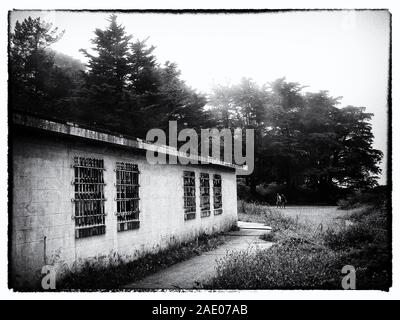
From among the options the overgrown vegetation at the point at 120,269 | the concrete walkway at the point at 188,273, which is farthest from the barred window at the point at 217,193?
the overgrown vegetation at the point at 120,269

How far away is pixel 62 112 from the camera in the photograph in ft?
74.1

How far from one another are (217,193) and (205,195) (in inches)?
60.0

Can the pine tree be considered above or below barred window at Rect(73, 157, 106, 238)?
above

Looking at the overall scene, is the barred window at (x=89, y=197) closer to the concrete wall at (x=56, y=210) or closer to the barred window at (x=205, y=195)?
the concrete wall at (x=56, y=210)

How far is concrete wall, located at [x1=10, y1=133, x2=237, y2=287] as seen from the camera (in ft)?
20.2

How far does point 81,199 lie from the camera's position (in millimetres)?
7426

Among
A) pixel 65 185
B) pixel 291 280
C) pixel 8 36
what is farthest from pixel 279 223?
pixel 8 36

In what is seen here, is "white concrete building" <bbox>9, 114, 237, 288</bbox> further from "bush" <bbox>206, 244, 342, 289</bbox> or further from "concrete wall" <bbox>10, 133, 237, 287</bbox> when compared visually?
"bush" <bbox>206, 244, 342, 289</bbox>

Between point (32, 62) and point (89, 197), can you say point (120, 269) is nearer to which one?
point (89, 197)

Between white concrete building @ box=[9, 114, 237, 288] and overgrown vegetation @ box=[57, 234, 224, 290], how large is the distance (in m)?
0.21

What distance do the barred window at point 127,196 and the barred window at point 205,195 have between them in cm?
474

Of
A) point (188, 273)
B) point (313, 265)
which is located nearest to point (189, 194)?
point (188, 273)

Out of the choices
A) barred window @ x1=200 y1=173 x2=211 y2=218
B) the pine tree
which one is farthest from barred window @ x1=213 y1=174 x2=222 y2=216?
the pine tree

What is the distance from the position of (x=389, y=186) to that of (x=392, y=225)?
29.9 inches
